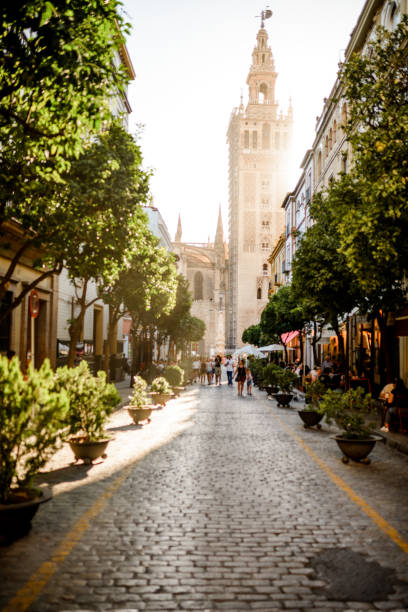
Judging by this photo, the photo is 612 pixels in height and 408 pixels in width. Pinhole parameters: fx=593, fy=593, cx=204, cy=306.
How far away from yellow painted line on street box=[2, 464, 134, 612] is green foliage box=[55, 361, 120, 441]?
7.04 feet

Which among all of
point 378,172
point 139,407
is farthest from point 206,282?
point 378,172

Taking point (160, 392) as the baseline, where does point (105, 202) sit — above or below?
above

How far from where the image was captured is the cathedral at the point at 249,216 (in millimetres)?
90562

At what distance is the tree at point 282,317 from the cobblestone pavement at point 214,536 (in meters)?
20.5

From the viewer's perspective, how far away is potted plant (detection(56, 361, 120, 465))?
9188 millimetres

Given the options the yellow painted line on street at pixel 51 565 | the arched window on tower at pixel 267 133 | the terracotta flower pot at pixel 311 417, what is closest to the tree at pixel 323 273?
the terracotta flower pot at pixel 311 417

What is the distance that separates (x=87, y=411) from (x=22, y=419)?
376 centimetres

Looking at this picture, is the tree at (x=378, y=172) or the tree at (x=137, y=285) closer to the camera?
the tree at (x=378, y=172)

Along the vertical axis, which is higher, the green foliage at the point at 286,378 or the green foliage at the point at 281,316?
the green foliage at the point at 281,316

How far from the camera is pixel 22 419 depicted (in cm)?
Result: 555

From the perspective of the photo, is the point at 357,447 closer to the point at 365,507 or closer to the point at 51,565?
the point at 365,507

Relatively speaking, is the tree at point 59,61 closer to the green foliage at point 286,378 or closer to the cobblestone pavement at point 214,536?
the cobblestone pavement at point 214,536

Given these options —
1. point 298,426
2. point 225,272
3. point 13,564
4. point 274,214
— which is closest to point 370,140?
point 298,426

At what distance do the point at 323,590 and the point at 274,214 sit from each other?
89.1 metres
